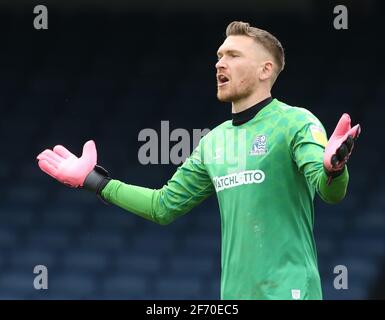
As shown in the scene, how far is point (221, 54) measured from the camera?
4.80 metres

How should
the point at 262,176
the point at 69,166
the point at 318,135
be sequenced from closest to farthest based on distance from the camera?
1. the point at 318,135
2. the point at 262,176
3. the point at 69,166

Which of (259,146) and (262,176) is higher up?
(259,146)

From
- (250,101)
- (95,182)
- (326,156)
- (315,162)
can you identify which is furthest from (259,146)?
(95,182)

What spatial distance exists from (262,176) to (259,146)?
13cm

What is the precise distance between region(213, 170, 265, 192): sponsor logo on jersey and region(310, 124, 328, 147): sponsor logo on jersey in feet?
0.89

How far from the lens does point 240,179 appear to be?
4559mm

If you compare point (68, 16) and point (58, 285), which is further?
point (68, 16)

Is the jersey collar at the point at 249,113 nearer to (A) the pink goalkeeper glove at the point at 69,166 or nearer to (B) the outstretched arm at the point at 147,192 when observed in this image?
(B) the outstretched arm at the point at 147,192

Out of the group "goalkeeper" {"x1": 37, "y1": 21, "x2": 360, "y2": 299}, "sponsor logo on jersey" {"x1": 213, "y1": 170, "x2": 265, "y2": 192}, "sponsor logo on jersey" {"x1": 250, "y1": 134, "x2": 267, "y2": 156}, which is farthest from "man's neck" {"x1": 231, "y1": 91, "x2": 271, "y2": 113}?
"sponsor logo on jersey" {"x1": 213, "y1": 170, "x2": 265, "y2": 192}

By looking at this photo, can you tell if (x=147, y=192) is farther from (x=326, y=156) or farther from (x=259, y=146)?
(x=326, y=156)

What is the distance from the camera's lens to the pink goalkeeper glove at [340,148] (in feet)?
13.2
